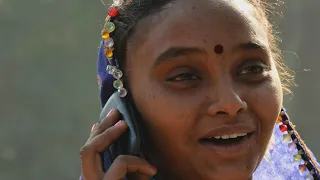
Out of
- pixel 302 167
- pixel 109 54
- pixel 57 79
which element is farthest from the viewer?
pixel 57 79

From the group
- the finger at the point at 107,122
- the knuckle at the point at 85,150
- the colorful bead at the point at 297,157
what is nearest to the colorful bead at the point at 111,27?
the finger at the point at 107,122

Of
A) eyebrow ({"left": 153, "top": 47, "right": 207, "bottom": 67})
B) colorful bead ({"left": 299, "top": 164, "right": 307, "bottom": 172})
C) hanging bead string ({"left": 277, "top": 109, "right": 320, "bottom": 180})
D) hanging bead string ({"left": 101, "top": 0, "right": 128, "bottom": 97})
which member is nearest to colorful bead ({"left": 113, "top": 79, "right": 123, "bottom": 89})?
hanging bead string ({"left": 101, "top": 0, "right": 128, "bottom": 97})

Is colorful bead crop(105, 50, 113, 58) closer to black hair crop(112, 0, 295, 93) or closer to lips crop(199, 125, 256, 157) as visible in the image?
black hair crop(112, 0, 295, 93)

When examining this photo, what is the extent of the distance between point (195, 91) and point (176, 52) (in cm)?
12

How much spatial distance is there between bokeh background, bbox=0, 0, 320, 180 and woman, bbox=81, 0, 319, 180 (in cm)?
466

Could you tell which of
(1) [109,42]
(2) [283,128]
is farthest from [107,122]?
(2) [283,128]

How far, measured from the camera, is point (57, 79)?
6531mm

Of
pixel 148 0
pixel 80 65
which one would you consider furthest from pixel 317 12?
pixel 148 0

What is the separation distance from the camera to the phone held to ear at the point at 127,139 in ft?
5.84

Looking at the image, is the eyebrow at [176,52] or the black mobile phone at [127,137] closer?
the eyebrow at [176,52]

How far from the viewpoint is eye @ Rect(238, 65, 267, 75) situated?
1.69 m

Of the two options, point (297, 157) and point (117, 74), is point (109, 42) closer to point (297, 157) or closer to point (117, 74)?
point (117, 74)

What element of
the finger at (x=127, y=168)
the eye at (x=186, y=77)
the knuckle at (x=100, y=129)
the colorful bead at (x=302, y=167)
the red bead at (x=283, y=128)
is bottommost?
the colorful bead at (x=302, y=167)

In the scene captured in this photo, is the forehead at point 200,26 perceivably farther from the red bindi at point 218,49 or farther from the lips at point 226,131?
the lips at point 226,131
